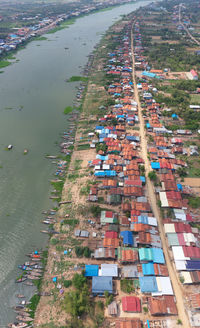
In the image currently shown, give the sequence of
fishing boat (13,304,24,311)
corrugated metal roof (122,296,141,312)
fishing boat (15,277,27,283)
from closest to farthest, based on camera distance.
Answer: corrugated metal roof (122,296,141,312), fishing boat (13,304,24,311), fishing boat (15,277,27,283)

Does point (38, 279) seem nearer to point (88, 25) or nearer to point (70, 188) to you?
point (70, 188)

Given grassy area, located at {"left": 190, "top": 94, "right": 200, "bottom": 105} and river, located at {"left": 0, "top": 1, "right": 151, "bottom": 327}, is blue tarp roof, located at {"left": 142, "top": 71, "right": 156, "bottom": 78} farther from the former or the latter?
river, located at {"left": 0, "top": 1, "right": 151, "bottom": 327}

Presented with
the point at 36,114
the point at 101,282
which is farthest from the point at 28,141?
the point at 101,282

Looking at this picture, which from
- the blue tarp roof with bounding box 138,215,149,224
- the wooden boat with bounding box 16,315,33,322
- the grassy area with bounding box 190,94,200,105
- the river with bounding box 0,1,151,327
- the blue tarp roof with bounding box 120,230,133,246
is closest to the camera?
the wooden boat with bounding box 16,315,33,322

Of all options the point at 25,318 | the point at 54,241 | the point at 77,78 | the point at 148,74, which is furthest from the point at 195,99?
→ the point at 25,318

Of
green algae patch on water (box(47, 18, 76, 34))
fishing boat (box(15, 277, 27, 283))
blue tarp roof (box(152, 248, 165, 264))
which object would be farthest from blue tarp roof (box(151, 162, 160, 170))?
green algae patch on water (box(47, 18, 76, 34))
